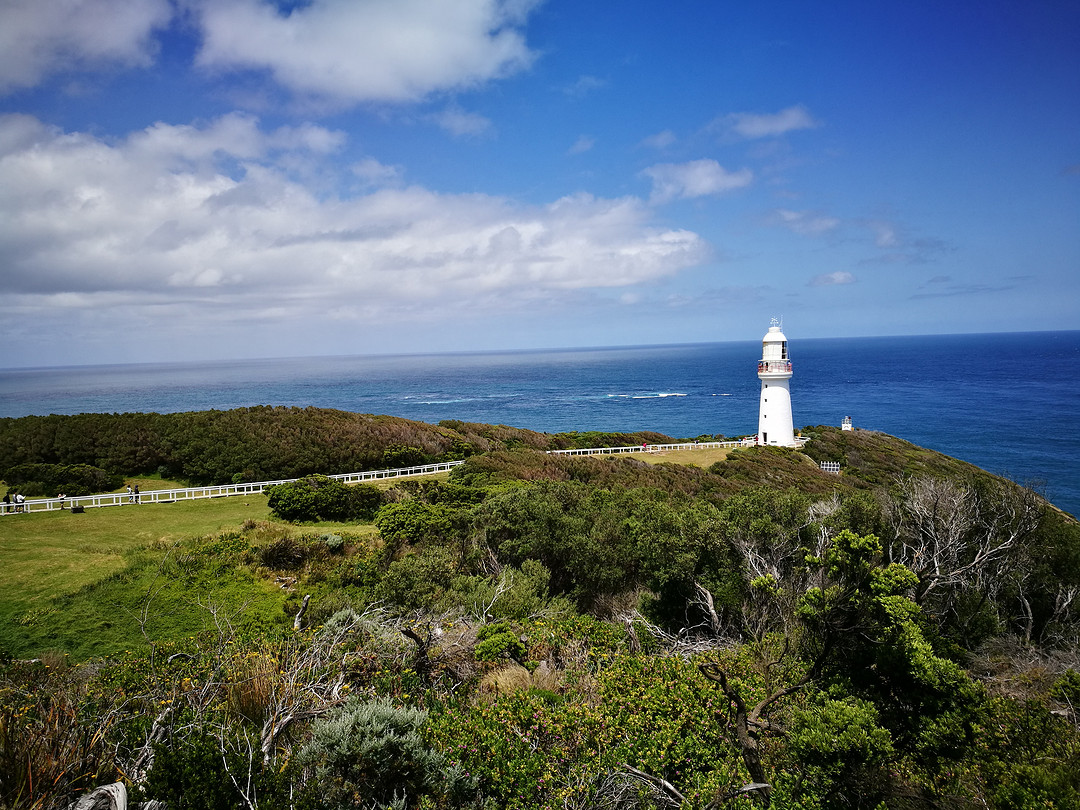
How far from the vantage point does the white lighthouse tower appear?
38281 mm

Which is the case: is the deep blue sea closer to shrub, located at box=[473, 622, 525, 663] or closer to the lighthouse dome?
the lighthouse dome

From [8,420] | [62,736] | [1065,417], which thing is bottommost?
[1065,417]

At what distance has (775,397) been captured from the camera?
3844cm

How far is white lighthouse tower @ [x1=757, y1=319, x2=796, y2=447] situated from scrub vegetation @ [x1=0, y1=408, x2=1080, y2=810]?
22.9m

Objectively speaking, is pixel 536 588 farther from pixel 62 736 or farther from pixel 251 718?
pixel 62 736

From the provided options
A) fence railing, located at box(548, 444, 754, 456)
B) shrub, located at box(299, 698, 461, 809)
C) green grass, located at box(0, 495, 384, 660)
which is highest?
shrub, located at box(299, 698, 461, 809)

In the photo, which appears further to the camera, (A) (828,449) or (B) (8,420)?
(A) (828,449)

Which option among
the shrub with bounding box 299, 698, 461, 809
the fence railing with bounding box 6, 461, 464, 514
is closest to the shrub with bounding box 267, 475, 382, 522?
the fence railing with bounding box 6, 461, 464, 514

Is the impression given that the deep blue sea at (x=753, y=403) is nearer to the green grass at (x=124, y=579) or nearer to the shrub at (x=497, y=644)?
the shrub at (x=497, y=644)

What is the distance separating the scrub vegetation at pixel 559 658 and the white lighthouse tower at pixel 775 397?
900 inches

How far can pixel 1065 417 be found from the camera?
192 ft

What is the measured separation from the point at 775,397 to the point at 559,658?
1357 inches

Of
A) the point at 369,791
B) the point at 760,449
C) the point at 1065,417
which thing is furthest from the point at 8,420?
the point at 1065,417

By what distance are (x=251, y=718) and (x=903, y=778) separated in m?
7.25
